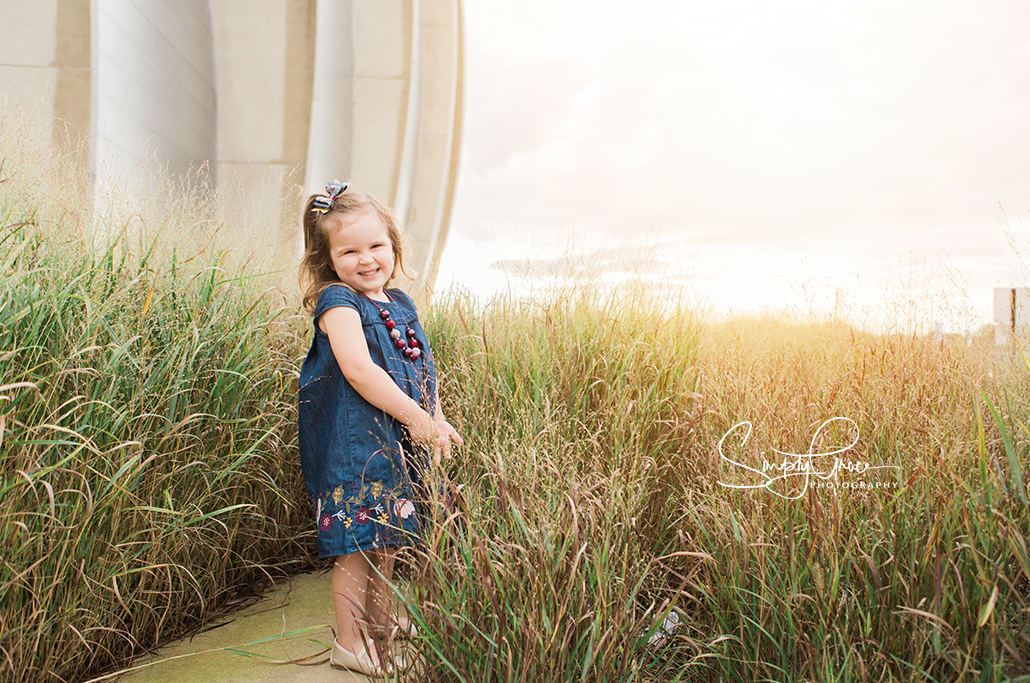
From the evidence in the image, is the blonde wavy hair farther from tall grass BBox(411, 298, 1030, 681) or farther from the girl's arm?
tall grass BBox(411, 298, 1030, 681)

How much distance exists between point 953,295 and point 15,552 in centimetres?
319

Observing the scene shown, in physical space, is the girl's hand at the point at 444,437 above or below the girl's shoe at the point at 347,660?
above

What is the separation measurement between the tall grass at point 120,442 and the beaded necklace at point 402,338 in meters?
0.45

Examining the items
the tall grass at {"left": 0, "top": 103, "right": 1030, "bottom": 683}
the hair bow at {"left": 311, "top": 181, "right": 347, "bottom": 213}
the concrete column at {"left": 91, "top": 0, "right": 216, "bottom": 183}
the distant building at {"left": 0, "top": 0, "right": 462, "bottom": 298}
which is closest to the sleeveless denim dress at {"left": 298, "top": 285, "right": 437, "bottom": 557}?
the tall grass at {"left": 0, "top": 103, "right": 1030, "bottom": 683}

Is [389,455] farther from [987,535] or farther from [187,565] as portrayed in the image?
[987,535]

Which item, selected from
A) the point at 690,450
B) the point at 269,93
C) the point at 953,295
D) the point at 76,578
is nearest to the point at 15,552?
the point at 76,578

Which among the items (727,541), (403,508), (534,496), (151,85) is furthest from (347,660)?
(151,85)

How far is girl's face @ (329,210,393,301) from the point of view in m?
1.64

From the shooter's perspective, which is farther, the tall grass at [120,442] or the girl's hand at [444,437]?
the girl's hand at [444,437]

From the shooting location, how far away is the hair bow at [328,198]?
1.71m

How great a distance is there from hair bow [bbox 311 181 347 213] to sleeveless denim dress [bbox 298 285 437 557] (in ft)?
0.95

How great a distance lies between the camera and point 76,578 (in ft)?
4.27

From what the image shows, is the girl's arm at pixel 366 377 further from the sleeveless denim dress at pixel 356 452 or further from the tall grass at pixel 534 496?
the tall grass at pixel 534 496
